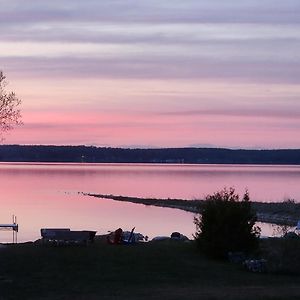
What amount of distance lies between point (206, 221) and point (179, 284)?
5.94 metres

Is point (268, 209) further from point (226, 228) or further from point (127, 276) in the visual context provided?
point (127, 276)

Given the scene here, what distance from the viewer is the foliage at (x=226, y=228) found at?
22.5 m

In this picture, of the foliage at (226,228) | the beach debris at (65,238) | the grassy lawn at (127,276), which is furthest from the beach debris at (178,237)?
the grassy lawn at (127,276)

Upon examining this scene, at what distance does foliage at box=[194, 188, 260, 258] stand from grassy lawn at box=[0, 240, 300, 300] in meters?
0.52

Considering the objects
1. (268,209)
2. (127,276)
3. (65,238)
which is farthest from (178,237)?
(268,209)

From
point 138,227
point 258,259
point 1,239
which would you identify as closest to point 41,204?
point 138,227

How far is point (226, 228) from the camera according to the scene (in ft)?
74.8

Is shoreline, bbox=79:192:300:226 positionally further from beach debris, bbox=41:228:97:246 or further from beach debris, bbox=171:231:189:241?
beach debris, bbox=41:228:97:246

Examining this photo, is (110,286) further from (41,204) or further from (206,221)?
(41,204)

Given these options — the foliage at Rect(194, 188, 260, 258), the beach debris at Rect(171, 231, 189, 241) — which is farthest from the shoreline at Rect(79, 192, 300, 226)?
the foliage at Rect(194, 188, 260, 258)

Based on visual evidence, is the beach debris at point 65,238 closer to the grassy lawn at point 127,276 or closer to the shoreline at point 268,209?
the grassy lawn at point 127,276

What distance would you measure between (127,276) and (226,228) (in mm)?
5118

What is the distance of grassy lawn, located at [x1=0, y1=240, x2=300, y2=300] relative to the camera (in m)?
15.9

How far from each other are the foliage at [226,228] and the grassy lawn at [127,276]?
0.52 meters
